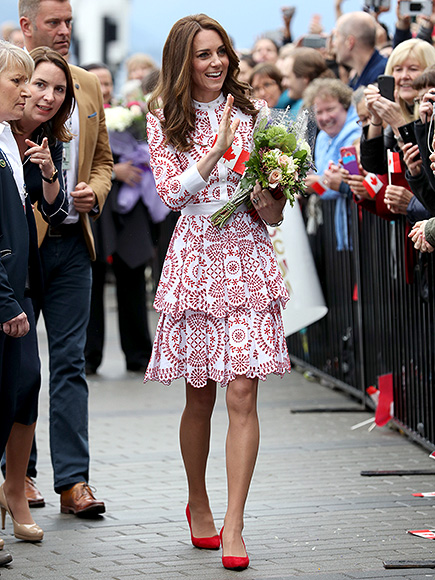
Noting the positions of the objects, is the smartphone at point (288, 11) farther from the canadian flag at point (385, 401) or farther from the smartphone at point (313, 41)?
the canadian flag at point (385, 401)

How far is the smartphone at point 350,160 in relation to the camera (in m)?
7.75

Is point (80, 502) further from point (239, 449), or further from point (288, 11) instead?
point (288, 11)

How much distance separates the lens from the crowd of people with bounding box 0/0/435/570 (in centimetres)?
496

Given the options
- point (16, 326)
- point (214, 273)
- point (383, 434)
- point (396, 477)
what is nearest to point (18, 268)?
point (16, 326)

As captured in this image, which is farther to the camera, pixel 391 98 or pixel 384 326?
pixel 384 326

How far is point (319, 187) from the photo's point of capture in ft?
30.0

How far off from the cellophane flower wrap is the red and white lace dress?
0.10 metres

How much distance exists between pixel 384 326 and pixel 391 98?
193 centimetres

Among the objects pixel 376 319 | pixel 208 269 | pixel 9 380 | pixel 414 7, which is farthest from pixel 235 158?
pixel 414 7

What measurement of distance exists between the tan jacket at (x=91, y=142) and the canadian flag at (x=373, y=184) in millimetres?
1748

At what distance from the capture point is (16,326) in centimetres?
471

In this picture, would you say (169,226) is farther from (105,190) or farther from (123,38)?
(123,38)

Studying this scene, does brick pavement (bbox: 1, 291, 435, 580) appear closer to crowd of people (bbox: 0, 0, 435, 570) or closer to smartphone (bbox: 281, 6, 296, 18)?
crowd of people (bbox: 0, 0, 435, 570)

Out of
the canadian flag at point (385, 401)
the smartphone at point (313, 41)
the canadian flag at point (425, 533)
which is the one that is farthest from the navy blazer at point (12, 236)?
the smartphone at point (313, 41)
